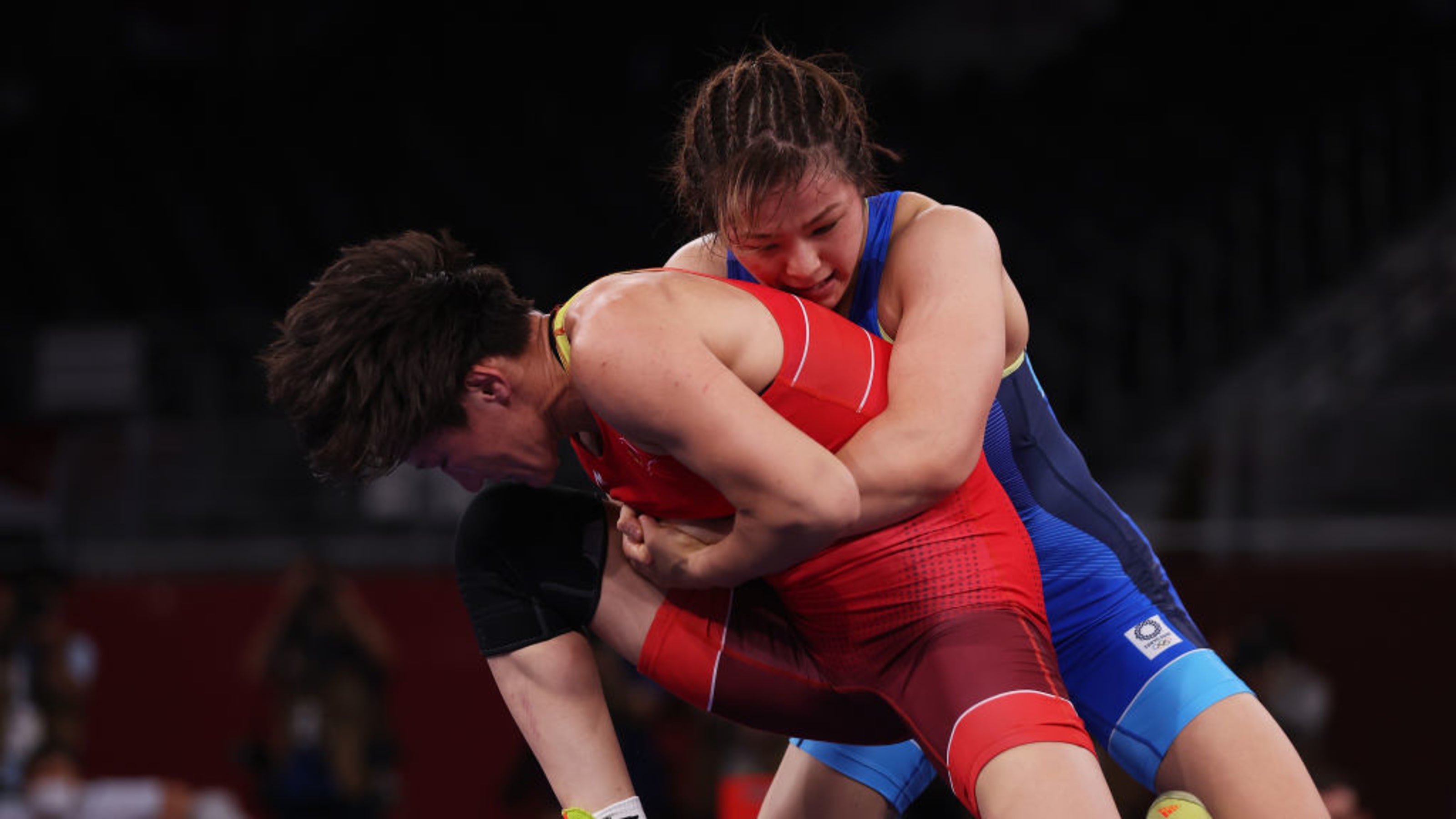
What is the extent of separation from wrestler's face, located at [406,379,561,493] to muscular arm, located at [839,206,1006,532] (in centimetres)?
45

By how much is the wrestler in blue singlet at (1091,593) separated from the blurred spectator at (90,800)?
3812 mm

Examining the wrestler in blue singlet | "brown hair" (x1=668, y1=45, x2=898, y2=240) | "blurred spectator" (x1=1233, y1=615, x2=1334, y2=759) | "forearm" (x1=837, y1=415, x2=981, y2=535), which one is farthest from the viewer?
"blurred spectator" (x1=1233, y1=615, x2=1334, y2=759)

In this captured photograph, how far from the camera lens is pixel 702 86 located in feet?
8.05

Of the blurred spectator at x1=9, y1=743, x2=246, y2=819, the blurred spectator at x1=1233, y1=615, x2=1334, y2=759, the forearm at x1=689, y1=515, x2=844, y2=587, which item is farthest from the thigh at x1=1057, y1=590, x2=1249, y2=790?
the blurred spectator at x1=9, y1=743, x2=246, y2=819

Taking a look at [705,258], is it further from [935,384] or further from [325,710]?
[325,710]

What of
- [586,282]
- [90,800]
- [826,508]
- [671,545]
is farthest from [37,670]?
[826,508]

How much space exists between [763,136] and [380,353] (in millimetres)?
608

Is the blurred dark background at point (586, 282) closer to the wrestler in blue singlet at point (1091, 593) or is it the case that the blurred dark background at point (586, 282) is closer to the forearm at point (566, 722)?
the wrestler in blue singlet at point (1091, 593)

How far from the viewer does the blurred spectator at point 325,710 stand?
6.46m

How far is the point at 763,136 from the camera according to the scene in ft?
7.37

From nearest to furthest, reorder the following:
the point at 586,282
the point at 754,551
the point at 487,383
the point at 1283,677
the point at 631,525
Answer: the point at 754,551 < the point at 487,383 < the point at 631,525 < the point at 1283,677 < the point at 586,282

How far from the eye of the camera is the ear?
223 centimetres

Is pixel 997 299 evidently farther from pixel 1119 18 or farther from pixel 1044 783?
pixel 1119 18

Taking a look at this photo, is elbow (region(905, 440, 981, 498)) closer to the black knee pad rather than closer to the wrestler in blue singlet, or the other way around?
the wrestler in blue singlet
